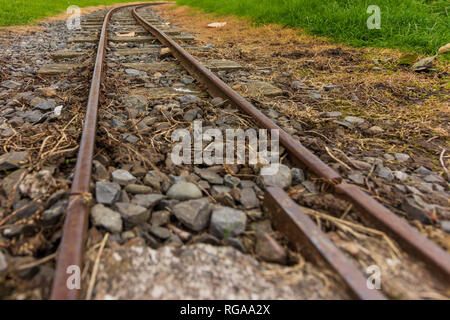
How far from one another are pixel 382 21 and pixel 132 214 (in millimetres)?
5683

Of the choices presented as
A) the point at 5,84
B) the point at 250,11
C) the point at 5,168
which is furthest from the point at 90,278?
the point at 250,11

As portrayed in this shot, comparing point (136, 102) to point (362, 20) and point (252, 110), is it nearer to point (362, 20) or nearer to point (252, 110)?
point (252, 110)

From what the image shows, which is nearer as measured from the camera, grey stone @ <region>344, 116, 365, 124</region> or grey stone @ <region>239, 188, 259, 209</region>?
grey stone @ <region>239, 188, 259, 209</region>

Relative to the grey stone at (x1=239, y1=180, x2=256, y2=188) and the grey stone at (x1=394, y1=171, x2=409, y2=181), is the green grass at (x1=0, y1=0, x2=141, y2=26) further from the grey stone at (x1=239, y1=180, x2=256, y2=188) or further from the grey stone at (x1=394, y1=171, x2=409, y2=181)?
the grey stone at (x1=394, y1=171, x2=409, y2=181)

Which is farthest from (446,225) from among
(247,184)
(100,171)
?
(100,171)

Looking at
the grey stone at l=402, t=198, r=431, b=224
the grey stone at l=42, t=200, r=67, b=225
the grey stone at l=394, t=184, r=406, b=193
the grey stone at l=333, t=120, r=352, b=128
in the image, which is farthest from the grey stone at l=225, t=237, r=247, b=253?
the grey stone at l=333, t=120, r=352, b=128

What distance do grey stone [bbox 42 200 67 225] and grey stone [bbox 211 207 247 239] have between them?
0.71 meters

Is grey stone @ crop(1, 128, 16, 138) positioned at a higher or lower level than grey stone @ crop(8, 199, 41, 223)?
higher

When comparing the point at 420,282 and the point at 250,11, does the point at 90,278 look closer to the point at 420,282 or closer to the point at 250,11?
the point at 420,282

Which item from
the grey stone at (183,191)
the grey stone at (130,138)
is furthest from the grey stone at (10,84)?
the grey stone at (183,191)

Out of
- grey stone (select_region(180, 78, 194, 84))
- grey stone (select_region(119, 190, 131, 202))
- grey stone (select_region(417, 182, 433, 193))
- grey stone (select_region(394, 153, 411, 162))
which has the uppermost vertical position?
grey stone (select_region(180, 78, 194, 84))

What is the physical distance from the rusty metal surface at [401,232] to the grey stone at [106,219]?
112cm

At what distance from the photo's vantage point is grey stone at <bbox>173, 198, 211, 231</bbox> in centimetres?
145
